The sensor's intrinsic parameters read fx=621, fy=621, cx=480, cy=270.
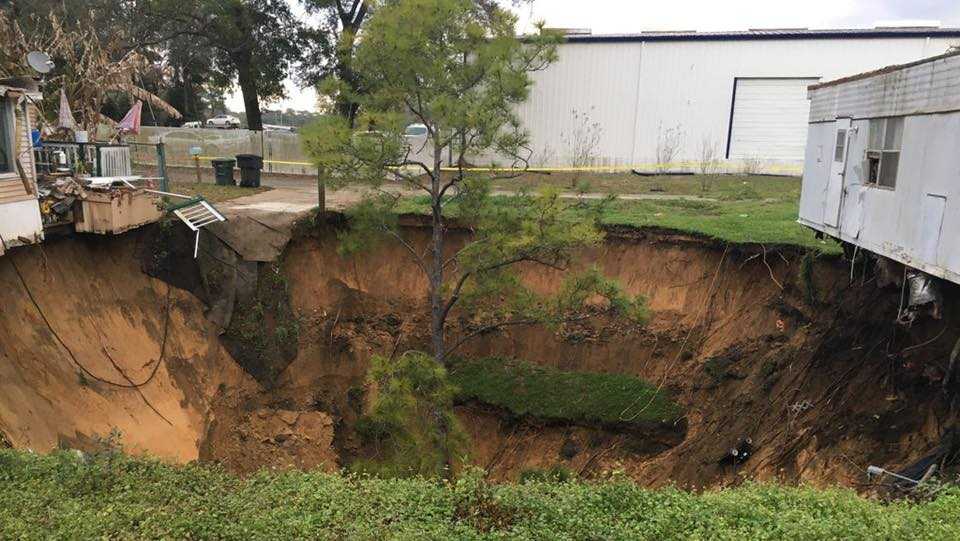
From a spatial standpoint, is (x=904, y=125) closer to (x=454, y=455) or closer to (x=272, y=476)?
(x=454, y=455)

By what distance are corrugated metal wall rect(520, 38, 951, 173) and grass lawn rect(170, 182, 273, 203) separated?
10947mm

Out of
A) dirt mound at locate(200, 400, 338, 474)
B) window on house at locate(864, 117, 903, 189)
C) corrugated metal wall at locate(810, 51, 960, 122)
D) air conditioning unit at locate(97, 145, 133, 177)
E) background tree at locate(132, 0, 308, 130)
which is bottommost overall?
dirt mound at locate(200, 400, 338, 474)

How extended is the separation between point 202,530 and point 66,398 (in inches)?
248

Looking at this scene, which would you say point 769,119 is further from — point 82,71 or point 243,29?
point 82,71

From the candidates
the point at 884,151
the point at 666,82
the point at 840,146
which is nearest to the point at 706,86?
the point at 666,82

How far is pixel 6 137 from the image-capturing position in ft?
32.6

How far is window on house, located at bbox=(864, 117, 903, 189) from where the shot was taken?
8.68m

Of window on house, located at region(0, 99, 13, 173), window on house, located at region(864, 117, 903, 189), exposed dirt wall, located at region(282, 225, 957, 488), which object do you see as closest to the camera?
window on house, located at region(864, 117, 903, 189)

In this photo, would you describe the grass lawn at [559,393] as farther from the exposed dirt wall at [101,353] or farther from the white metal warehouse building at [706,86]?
the white metal warehouse building at [706,86]

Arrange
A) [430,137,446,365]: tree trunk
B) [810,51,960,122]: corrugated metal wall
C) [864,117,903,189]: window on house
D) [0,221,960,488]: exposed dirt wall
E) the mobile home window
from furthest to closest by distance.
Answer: [430,137,446,365]: tree trunk
the mobile home window
[0,221,960,488]: exposed dirt wall
[864,117,903,189]: window on house
[810,51,960,122]: corrugated metal wall

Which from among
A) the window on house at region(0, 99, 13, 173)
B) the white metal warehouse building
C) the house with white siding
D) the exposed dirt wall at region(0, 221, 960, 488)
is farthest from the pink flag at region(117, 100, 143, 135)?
the white metal warehouse building

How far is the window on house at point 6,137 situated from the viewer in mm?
9875

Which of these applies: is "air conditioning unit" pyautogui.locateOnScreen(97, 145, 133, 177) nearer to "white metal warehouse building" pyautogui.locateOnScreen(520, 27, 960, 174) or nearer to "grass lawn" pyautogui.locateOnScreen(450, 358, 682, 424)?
"grass lawn" pyautogui.locateOnScreen(450, 358, 682, 424)

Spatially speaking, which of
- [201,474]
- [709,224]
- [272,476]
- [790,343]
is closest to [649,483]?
[790,343]
